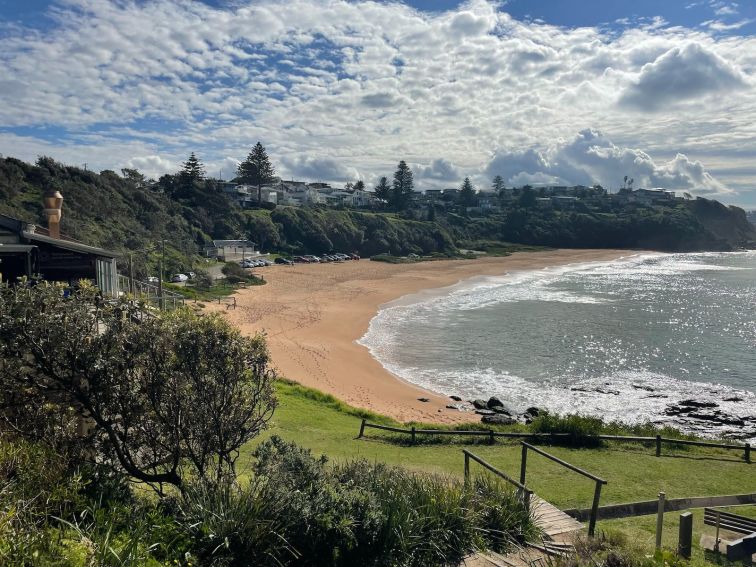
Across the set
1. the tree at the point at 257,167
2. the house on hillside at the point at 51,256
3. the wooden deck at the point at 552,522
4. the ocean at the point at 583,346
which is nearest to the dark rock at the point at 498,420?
the ocean at the point at 583,346

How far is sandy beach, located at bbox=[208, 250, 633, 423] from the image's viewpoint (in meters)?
24.9

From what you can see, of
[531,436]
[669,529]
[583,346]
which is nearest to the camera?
[669,529]

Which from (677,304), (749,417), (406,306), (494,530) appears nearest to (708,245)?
(677,304)

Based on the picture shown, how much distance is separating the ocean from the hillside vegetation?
2541 cm

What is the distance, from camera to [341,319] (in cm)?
4131

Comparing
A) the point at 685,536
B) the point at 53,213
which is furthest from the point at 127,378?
the point at 53,213

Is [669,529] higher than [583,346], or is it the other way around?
[669,529]

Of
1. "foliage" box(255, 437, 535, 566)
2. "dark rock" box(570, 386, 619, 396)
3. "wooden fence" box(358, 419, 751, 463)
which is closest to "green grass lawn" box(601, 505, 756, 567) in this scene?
"foliage" box(255, 437, 535, 566)

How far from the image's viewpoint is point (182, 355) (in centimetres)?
687

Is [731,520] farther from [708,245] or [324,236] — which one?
[708,245]

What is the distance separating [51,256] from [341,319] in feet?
87.0

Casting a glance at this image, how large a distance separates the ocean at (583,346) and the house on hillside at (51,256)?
15.9 m

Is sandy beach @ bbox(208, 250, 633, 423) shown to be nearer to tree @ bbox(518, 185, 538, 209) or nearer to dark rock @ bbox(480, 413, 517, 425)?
dark rock @ bbox(480, 413, 517, 425)

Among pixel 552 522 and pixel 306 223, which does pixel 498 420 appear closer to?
pixel 552 522
